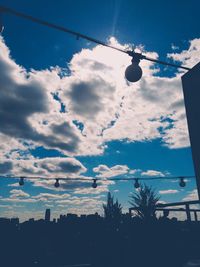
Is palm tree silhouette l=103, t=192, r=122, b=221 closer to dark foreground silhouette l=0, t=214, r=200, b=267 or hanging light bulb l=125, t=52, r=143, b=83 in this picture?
dark foreground silhouette l=0, t=214, r=200, b=267

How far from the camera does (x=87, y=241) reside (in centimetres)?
1060

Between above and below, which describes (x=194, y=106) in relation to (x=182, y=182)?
below

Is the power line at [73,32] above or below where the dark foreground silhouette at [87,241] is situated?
above

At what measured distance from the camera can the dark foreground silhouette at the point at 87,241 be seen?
904 centimetres

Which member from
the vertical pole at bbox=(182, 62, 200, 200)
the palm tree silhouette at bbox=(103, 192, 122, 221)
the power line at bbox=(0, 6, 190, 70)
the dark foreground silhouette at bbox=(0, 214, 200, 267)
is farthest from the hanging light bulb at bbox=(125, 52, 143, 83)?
the palm tree silhouette at bbox=(103, 192, 122, 221)

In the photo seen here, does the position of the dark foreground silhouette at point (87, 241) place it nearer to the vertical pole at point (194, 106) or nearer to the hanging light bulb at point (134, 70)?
the vertical pole at point (194, 106)

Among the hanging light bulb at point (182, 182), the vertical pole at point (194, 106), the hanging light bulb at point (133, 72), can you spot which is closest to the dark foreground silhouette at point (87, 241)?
the vertical pole at point (194, 106)

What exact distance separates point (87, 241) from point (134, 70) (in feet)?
29.0

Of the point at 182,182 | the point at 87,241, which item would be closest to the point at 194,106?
the point at 87,241

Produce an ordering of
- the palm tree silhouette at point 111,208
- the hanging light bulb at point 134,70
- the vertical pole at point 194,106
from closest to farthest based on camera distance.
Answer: the hanging light bulb at point 134,70 < the vertical pole at point 194,106 < the palm tree silhouette at point 111,208

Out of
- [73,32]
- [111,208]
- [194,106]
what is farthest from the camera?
[111,208]

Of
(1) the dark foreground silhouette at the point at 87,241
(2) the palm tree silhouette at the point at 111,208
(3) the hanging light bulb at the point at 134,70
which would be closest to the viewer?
(3) the hanging light bulb at the point at 134,70

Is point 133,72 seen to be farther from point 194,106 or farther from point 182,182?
point 182,182

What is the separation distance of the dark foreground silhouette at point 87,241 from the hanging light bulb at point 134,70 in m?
6.91
